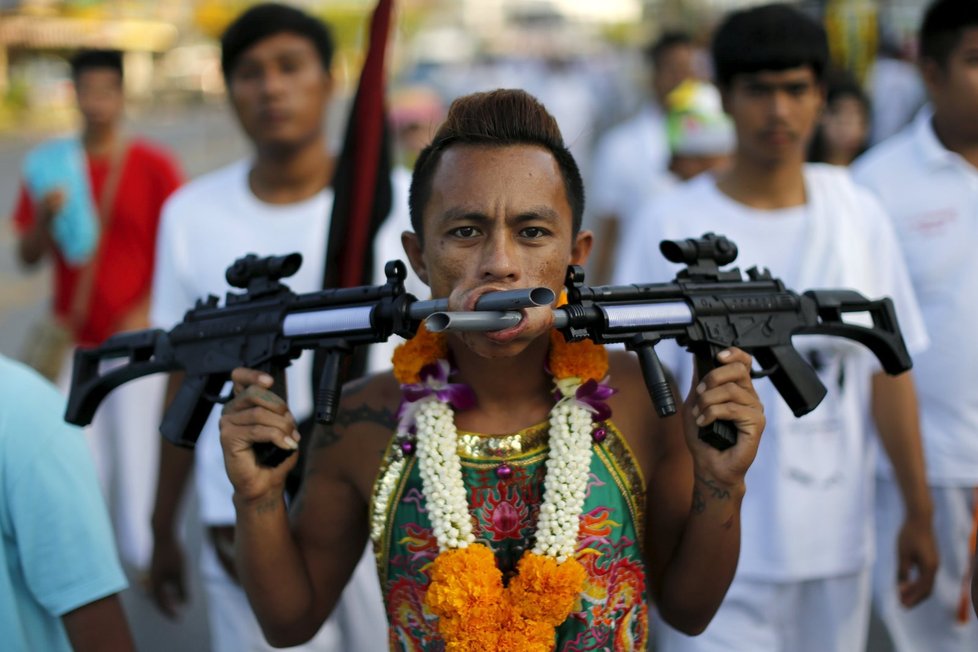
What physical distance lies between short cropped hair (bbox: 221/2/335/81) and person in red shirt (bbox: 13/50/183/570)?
194 cm

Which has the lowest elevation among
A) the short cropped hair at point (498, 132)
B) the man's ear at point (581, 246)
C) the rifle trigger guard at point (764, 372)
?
the rifle trigger guard at point (764, 372)

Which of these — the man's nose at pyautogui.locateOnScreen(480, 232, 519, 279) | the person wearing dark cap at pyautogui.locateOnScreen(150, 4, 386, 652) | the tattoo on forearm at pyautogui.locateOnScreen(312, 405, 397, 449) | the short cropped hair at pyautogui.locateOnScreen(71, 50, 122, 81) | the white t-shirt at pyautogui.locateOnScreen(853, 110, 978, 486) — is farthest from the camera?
the short cropped hair at pyautogui.locateOnScreen(71, 50, 122, 81)

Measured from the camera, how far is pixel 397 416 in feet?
7.85

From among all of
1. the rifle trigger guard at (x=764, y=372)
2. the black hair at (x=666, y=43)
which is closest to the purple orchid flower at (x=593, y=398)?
the rifle trigger guard at (x=764, y=372)

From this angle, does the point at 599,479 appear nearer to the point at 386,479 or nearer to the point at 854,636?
the point at 386,479

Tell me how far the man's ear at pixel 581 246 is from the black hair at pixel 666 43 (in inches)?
238

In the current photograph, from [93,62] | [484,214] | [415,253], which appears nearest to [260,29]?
[415,253]

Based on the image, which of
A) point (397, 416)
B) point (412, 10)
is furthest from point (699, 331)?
point (412, 10)

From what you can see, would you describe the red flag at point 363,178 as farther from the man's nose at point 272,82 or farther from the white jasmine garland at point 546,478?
the white jasmine garland at point 546,478

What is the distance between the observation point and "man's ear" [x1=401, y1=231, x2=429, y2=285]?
7.70 ft

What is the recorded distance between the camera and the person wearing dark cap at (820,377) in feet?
10.4

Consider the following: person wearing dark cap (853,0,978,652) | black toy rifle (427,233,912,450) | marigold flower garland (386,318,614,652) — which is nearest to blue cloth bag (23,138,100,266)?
marigold flower garland (386,318,614,652)

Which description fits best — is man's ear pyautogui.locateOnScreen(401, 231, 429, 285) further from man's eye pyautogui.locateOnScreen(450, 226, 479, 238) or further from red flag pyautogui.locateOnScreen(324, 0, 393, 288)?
red flag pyautogui.locateOnScreen(324, 0, 393, 288)

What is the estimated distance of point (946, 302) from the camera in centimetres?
353
